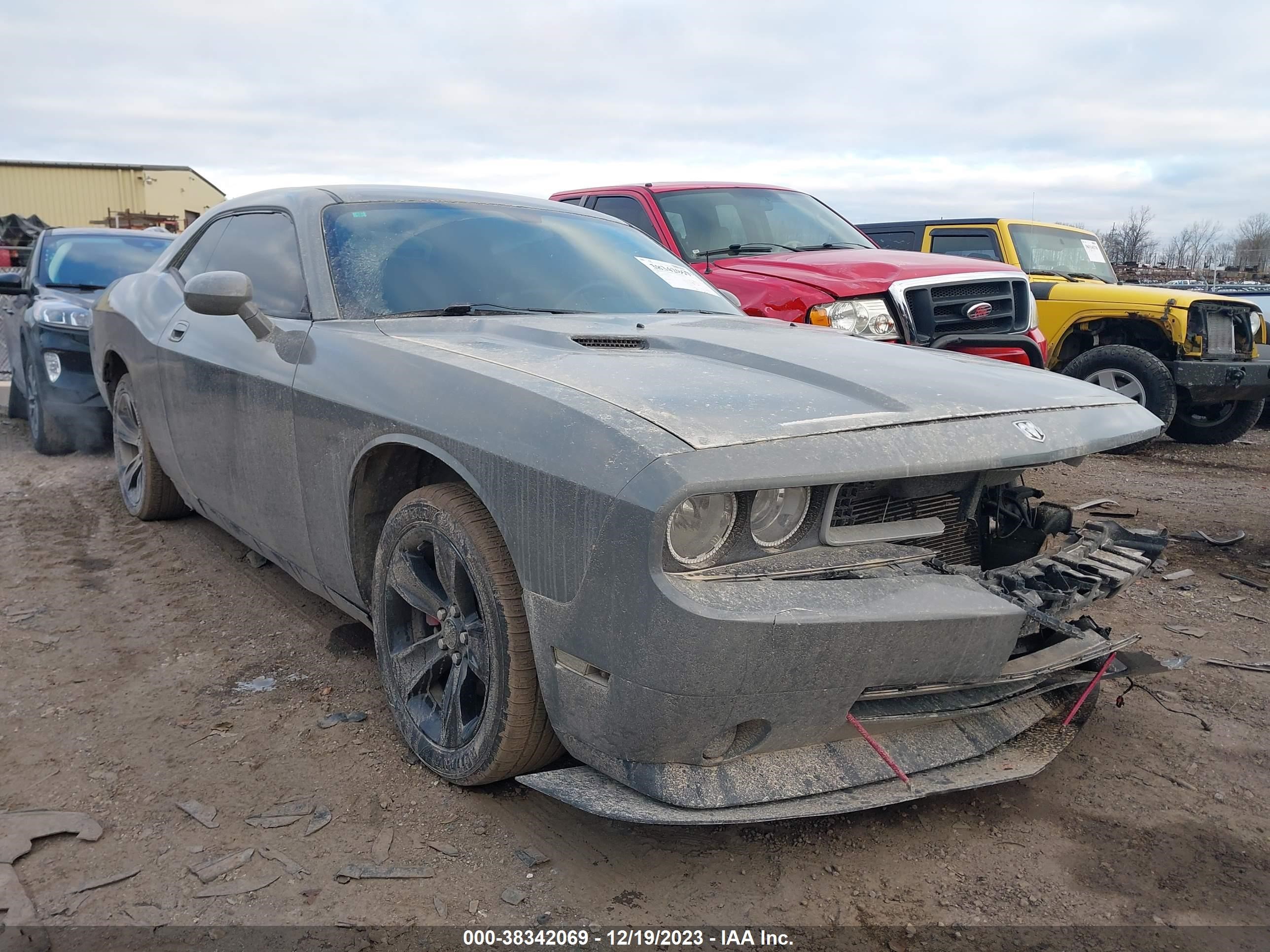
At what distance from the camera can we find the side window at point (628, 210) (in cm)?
648

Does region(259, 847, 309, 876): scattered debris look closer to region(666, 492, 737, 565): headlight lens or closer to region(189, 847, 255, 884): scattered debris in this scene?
region(189, 847, 255, 884): scattered debris

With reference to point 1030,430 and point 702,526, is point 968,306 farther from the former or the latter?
point 702,526

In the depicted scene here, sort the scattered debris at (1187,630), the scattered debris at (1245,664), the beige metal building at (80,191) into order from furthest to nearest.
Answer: the beige metal building at (80,191) < the scattered debris at (1187,630) < the scattered debris at (1245,664)

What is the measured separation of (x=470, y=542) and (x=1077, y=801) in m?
1.65

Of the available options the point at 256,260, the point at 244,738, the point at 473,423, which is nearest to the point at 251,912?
the point at 244,738

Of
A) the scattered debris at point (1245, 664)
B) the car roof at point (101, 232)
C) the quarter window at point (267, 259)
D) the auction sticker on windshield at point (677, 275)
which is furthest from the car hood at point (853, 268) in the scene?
the car roof at point (101, 232)

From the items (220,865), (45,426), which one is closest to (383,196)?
(220,865)

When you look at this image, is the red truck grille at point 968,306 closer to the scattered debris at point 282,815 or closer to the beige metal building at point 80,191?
the scattered debris at point 282,815

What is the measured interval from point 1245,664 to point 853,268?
3146 mm

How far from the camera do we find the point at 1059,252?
29.0ft

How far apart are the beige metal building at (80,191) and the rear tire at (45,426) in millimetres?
26721

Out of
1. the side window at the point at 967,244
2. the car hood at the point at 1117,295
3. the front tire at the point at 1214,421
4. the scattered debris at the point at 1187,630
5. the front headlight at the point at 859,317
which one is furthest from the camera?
the side window at the point at 967,244

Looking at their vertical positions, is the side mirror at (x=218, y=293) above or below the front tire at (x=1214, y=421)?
above

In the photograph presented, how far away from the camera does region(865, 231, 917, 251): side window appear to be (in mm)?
9227
